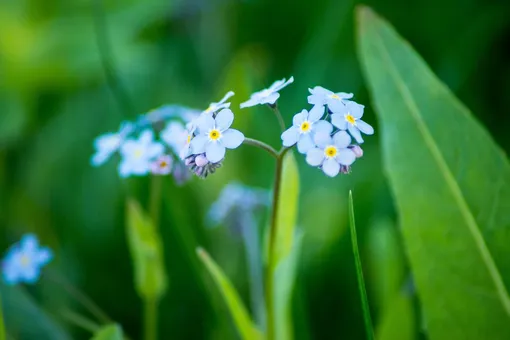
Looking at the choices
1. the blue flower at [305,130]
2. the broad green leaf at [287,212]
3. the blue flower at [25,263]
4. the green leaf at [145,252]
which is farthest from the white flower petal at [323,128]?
the blue flower at [25,263]

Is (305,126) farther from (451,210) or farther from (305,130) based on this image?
(451,210)

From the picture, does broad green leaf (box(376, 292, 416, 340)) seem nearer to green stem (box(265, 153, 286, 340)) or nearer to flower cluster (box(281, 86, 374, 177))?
green stem (box(265, 153, 286, 340))

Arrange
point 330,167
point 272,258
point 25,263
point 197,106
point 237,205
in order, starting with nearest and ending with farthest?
1. point 330,167
2. point 272,258
3. point 25,263
4. point 237,205
5. point 197,106

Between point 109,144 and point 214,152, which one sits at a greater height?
point 109,144

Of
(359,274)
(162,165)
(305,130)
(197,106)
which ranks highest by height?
(197,106)

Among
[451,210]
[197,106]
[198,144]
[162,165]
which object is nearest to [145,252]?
[162,165]

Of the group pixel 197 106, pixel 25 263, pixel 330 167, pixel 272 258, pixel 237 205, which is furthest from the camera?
pixel 197 106

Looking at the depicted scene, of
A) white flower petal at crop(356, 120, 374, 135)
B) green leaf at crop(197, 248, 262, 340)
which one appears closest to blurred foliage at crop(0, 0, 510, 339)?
green leaf at crop(197, 248, 262, 340)

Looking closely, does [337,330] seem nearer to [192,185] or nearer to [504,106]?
[192,185]
